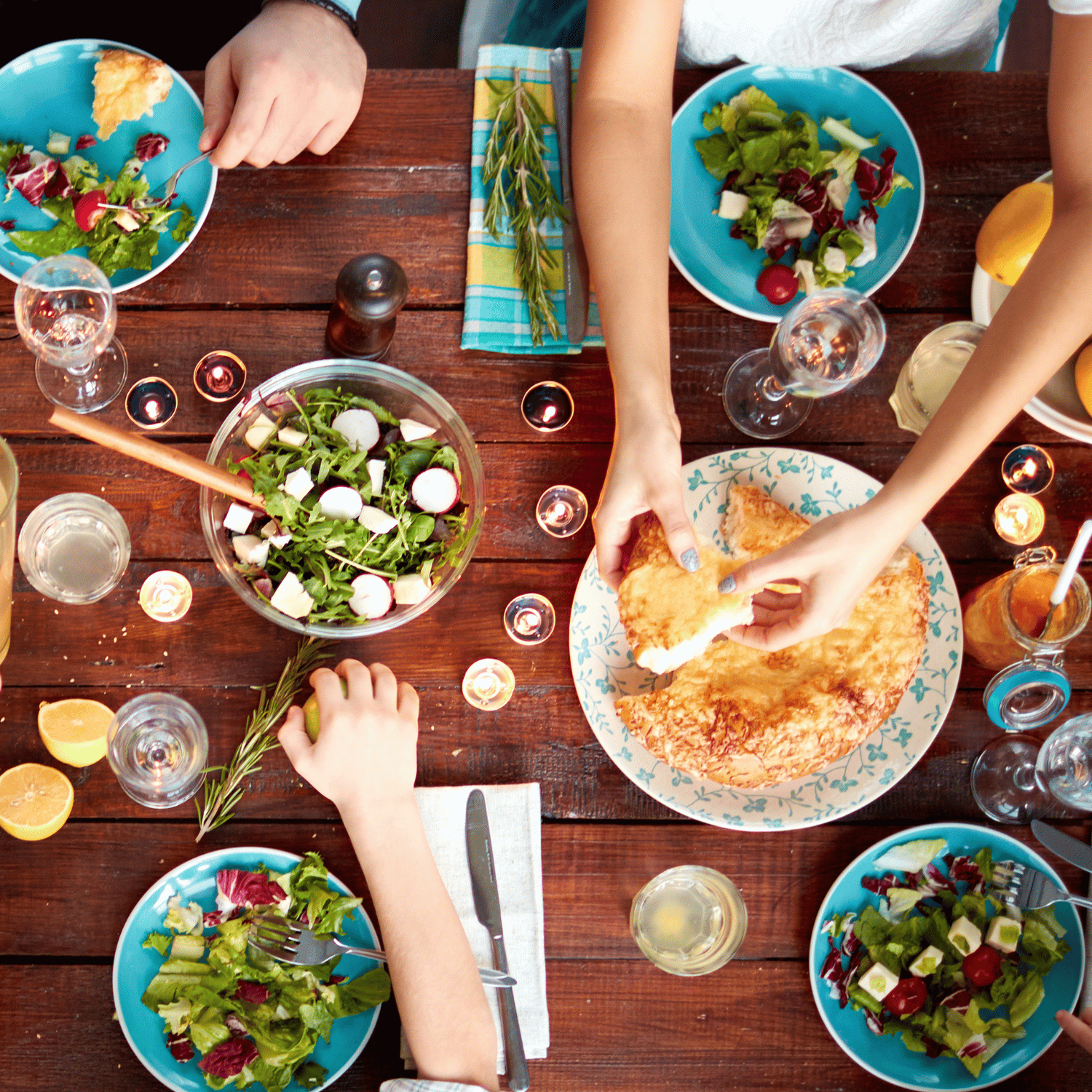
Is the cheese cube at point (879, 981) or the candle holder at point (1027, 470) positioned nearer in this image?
the cheese cube at point (879, 981)

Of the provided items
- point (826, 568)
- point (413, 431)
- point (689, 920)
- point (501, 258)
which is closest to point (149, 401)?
point (413, 431)

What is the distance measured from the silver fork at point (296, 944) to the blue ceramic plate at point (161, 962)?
40mm

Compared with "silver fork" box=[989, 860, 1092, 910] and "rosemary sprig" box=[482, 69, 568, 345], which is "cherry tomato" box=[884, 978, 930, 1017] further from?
"rosemary sprig" box=[482, 69, 568, 345]

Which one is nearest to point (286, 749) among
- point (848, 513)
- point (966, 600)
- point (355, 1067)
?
point (355, 1067)

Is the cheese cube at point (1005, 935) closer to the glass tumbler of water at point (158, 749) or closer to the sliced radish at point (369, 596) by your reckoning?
the sliced radish at point (369, 596)

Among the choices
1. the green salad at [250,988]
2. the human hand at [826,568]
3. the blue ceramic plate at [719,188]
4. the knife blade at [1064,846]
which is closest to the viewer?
the human hand at [826,568]

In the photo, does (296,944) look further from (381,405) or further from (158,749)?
(381,405)

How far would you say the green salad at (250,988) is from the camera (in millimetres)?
1590

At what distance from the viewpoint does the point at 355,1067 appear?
65.7 inches

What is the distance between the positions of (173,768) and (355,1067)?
2.15ft

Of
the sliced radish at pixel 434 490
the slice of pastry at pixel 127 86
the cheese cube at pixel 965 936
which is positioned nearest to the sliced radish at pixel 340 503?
the sliced radish at pixel 434 490

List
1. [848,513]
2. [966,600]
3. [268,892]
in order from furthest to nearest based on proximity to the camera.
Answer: [966,600], [268,892], [848,513]

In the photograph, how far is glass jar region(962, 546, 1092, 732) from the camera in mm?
1684

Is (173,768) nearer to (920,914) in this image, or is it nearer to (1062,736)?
(920,914)
